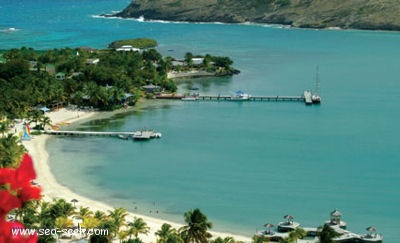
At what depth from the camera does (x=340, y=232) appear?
104ft

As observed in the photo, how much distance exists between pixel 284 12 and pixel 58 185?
131 meters

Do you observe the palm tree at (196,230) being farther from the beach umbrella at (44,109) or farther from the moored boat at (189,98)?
the moored boat at (189,98)

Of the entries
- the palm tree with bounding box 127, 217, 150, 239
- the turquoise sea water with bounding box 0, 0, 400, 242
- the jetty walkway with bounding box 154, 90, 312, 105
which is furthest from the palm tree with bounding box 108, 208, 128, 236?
the jetty walkway with bounding box 154, 90, 312, 105

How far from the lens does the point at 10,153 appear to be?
37.4m

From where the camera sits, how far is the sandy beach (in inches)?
1262

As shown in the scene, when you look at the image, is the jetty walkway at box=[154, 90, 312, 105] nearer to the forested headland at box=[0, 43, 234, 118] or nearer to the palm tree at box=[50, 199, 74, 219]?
the forested headland at box=[0, 43, 234, 118]

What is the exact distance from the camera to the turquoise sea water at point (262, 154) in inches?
1447

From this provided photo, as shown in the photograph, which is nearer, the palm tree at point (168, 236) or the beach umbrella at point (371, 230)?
the palm tree at point (168, 236)

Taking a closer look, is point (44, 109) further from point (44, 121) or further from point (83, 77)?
point (83, 77)

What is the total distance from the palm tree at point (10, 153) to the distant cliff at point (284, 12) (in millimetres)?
119672

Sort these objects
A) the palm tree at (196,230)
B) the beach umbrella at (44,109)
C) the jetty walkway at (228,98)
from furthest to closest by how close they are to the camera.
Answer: the jetty walkway at (228,98), the beach umbrella at (44,109), the palm tree at (196,230)

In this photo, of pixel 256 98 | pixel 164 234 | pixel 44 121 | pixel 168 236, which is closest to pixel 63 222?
pixel 164 234

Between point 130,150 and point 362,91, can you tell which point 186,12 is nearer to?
point 362,91

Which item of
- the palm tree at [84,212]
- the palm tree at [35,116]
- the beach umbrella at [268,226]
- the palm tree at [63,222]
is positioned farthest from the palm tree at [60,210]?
the palm tree at [35,116]
